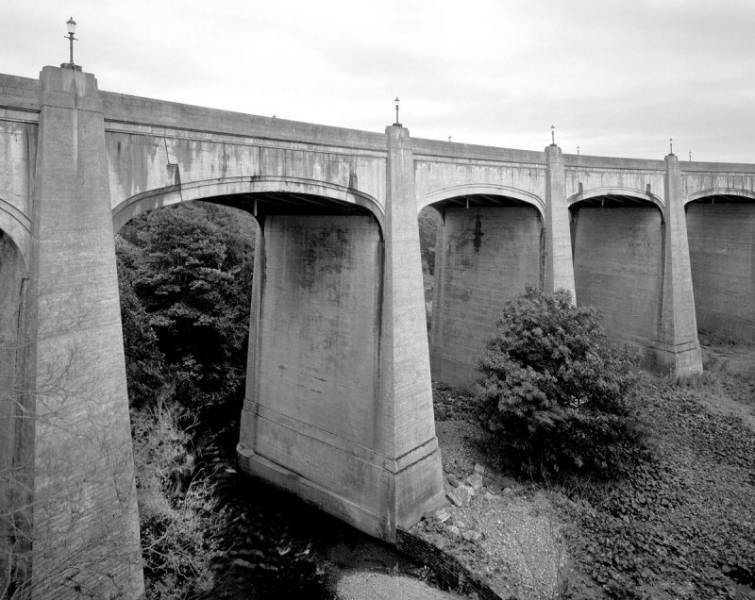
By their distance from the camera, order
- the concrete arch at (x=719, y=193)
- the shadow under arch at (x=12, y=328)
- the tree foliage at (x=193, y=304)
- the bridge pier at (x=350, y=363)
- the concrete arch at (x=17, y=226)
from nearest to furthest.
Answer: the concrete arch at (x=17, y=226)
the shadow under arch at (x=12, y=328)
the bridge pier at (x=350, y=363)
the tree foliage at (x=193, y=304)
the concrete arch at (x=719, y=193)

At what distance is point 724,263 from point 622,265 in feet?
30.5

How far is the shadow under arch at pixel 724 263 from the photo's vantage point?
108 ft

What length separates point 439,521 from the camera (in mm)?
16609

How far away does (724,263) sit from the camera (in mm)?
33719

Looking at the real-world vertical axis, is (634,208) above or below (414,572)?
above

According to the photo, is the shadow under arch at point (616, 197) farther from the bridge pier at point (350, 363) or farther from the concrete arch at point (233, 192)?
the concrete arch at point (233, 192)

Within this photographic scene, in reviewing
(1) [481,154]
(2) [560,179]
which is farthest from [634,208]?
(1) [481,154]

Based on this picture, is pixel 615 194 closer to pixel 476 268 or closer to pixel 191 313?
pixel 476 268

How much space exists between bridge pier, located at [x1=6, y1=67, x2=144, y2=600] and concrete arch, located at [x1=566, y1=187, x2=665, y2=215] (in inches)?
731

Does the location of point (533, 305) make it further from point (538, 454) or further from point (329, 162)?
point (329, 162)

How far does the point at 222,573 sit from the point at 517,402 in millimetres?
9736

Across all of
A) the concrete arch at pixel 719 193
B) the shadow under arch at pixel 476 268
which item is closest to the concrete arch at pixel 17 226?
the shadow under arch at pixel 476 268

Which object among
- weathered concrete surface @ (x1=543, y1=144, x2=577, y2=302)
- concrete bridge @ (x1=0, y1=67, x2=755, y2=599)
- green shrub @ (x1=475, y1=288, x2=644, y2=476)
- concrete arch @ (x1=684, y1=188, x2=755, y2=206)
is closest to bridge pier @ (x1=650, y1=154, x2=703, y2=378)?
concrete bridge @ (x1=0, y1=67, x2=755, y2=599)

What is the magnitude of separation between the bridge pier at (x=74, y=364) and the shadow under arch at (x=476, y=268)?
48.3ft
